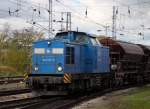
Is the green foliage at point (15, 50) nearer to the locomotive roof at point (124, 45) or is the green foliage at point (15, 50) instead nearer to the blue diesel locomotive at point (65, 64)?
the locomotive roof at point (124, 45)

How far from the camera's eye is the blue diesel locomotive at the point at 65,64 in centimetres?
2305

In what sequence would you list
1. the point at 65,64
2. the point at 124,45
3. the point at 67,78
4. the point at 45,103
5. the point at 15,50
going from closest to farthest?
the point at 45,103, the point at 67,78, the point at 65,64, the point at 124,45, the point at 15,50

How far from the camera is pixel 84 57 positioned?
2588 centimetres

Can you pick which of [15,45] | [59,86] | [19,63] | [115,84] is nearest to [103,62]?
[115,84]

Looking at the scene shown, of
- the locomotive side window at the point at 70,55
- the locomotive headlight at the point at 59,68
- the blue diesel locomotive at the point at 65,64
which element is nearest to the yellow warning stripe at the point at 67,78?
the blue diesel locomotive at the point at 65,64

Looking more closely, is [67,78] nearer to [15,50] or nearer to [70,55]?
[70,55]

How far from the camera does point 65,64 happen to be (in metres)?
23.5

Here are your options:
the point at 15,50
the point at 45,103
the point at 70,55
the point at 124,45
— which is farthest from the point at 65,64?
the point at 15,50

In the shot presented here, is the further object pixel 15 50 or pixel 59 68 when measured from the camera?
pixel 15 50

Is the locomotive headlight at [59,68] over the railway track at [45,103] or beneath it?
over

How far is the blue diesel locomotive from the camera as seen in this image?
2305 centimetres

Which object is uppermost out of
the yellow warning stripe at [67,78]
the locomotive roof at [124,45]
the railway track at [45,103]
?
the locomotive roof at [124,45]

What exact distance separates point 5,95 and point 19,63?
46.7 metres

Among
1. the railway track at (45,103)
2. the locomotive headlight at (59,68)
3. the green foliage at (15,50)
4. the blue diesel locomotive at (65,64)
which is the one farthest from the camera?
the green foliage at (15,50)
